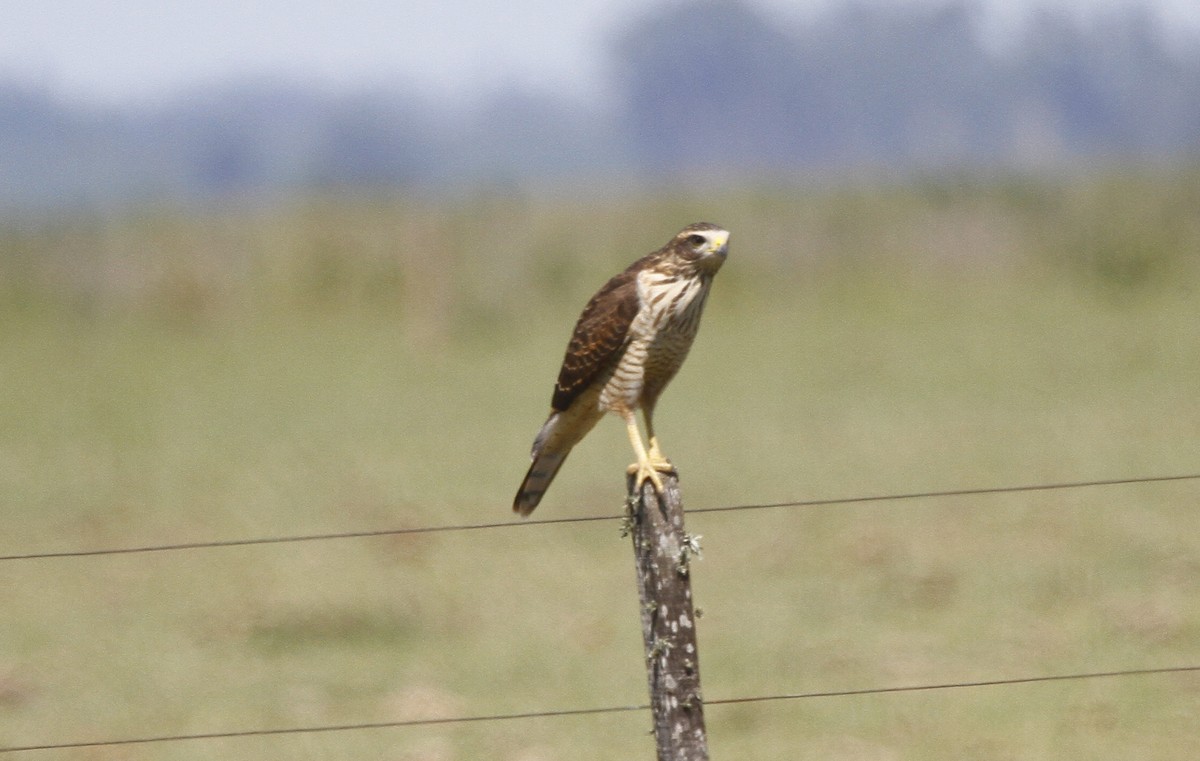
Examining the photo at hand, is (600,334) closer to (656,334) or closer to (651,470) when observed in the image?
(656,334)

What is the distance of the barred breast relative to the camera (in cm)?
504

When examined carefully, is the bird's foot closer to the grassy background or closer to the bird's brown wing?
the bird's brown wing

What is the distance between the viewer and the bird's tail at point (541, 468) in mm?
5031

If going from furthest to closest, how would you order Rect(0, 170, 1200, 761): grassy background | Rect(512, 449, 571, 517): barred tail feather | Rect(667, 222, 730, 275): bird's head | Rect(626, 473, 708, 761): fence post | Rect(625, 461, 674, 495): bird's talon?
Rect(0, 170, 1200, 761): grassy background, Rect(512, 449, 571, 517): barred tail feather, Rect(667, 222, 730, 275): bird's head, Rect(625, 461, 674, 495): bird's talon, Rect(626, 473, 708, 761): fence post

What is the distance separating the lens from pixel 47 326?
84.1 feet

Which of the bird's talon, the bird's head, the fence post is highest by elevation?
the bird's head

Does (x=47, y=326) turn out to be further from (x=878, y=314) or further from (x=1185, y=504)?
(x=1185, y=504)

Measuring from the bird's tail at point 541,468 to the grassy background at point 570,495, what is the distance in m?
2.05

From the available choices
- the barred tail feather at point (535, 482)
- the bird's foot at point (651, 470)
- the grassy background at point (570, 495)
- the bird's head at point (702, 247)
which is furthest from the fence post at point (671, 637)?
the grassy background at point (570, 495)

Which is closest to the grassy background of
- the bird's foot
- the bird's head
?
the bird's head

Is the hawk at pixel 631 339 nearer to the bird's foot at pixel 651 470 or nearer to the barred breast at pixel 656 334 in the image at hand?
the barred breast at pixel 656 334

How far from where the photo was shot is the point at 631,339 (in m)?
5.12

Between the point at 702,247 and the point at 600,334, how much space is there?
1.37 ft

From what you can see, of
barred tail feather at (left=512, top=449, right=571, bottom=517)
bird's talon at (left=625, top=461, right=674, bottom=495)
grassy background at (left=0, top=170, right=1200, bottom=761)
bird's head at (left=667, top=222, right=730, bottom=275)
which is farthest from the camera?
grassy background at (left=0, top=170, right=1200, bottom=761)
